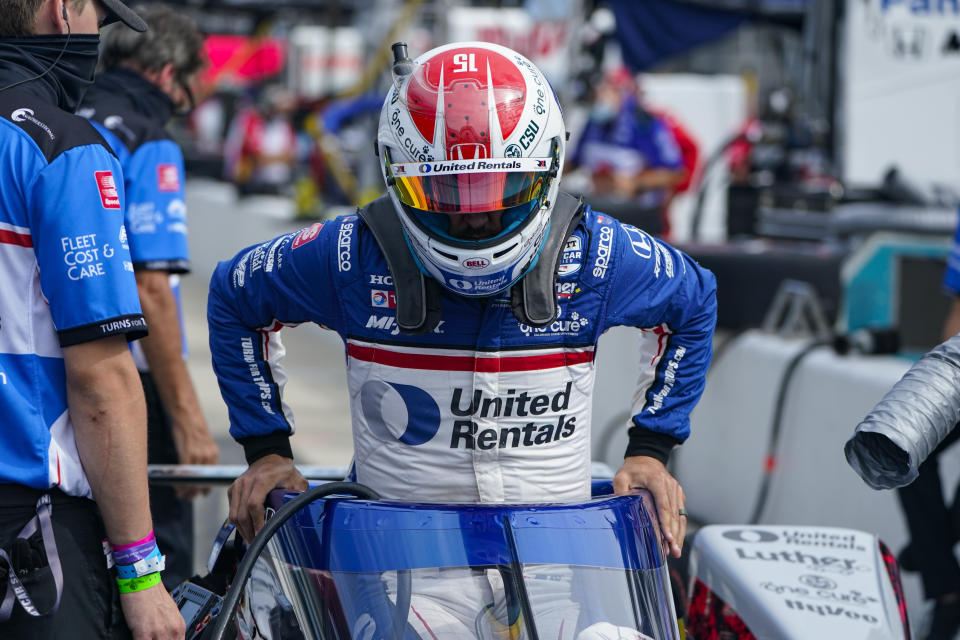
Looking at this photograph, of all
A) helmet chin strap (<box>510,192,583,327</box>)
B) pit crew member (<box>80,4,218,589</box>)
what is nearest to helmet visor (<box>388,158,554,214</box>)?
helmet chin strap (<box>510,192,583,327</box>)

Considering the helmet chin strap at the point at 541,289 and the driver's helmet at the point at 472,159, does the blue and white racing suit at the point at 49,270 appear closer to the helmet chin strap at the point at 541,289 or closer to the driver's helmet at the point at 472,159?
the driver's helmet at the point at 472,159

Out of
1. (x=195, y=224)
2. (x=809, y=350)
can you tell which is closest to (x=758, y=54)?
(x=195, y=224)

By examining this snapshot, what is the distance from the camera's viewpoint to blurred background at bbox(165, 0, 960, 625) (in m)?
5.49

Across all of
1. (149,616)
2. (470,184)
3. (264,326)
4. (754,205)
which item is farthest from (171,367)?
(754,205)

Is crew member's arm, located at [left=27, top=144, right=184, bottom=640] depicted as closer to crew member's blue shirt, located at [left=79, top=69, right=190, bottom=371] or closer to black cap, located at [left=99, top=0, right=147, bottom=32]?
black cap, located at [left=99, top=0, right=147, bottom=32]

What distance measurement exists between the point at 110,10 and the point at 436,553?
123cm

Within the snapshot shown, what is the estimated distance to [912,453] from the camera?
180 centimetres

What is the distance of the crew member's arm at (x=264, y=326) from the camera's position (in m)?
2.69

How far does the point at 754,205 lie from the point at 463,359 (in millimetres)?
8714

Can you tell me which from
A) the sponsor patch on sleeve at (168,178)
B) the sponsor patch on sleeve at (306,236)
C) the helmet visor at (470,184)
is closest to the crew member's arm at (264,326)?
the sponsor patch on sleeve at (306,236)

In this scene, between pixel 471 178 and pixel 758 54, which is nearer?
pixel 471 178

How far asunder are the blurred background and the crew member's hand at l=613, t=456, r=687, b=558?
5.12 ft

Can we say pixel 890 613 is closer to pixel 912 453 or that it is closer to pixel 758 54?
pixel 912 453

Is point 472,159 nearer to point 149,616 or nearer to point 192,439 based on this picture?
point 149,616
